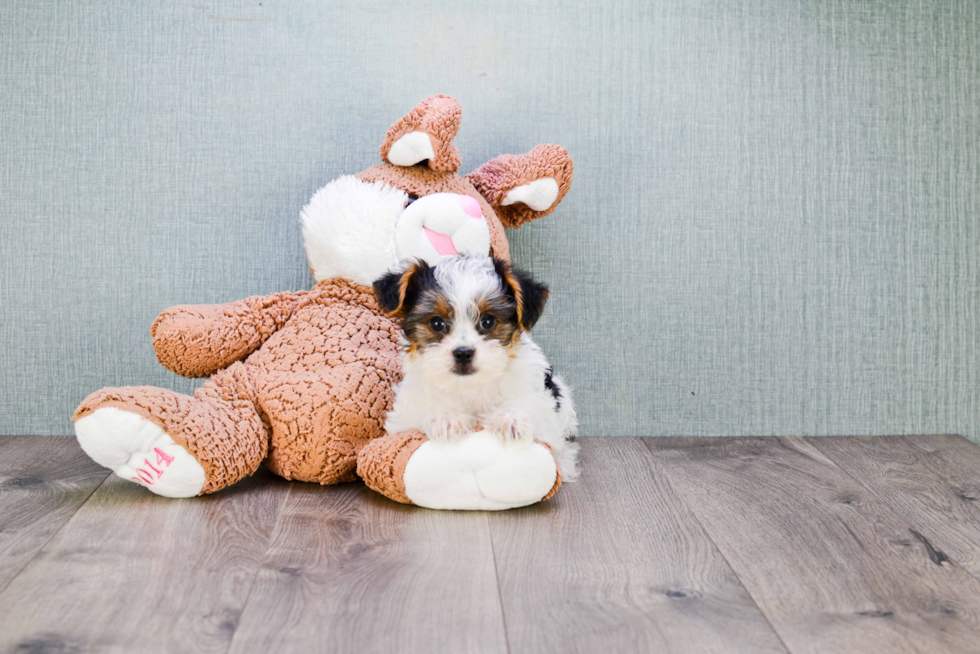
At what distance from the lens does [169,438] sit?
1.63m

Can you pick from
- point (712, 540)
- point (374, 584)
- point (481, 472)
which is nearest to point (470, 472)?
point (481, 472)


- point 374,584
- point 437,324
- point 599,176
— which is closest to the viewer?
point 374,584

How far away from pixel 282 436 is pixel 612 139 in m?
1.22

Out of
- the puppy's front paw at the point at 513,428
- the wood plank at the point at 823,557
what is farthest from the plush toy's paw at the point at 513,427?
the wood plank at the point at 823,557

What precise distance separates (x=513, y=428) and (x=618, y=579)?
0.38 m

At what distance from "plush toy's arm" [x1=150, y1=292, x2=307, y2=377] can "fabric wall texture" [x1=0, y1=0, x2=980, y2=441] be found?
0.82 feet

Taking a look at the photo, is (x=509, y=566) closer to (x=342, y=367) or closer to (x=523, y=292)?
(x=523, y=292)

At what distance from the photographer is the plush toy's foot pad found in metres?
1.58

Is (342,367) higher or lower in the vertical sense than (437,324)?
lower

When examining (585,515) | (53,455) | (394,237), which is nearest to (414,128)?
(394,237)

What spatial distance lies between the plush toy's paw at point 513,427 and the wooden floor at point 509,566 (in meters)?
0.18

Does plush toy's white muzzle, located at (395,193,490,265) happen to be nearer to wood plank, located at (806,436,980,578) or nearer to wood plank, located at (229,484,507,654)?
wood plank, located at (229,484,507,654)

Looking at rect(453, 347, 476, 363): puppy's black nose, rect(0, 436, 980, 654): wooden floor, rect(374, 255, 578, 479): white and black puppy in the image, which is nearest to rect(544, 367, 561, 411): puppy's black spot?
rect(374, 255, 578, 479): white and black puppy

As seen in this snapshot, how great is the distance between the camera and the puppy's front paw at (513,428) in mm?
1598
